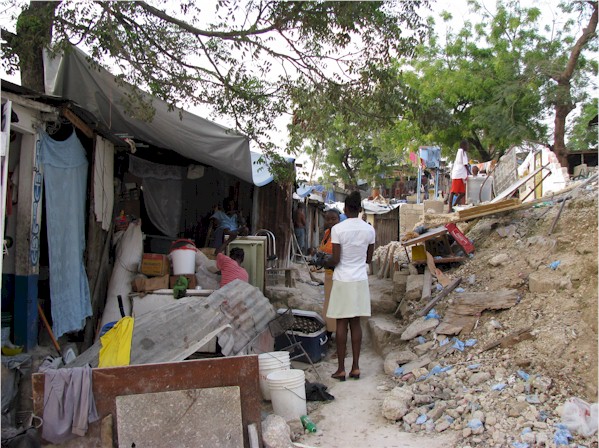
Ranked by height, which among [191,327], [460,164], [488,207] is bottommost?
[191,327]

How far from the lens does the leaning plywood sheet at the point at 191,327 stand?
445 cm

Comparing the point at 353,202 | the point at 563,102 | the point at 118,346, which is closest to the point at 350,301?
the point at 353,202

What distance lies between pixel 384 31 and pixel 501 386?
13.1 feet

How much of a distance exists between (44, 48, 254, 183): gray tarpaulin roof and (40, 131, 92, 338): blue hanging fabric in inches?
43.5

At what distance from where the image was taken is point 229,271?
659 cm

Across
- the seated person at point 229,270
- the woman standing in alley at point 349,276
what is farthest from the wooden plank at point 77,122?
the woman standing in alley at point 349,276

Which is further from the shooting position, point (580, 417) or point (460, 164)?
point (460, 164)

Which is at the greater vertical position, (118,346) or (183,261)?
(183,261)

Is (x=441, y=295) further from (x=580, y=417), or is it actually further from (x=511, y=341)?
(x=580, y=417)

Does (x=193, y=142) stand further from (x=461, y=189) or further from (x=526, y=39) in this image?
(x=526, y=39)

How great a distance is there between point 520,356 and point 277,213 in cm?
755

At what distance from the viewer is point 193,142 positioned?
7.45 m

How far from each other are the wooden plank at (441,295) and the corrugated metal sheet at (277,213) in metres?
5.07

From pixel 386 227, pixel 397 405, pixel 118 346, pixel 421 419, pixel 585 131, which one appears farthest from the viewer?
pixel 585 131
